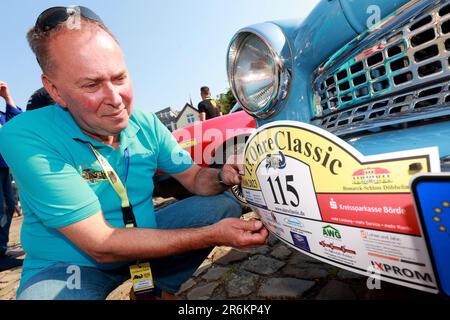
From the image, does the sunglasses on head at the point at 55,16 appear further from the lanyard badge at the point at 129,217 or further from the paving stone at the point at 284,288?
the paving stone at the point at 284,288

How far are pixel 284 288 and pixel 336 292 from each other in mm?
293

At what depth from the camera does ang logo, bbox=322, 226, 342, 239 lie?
821 millimetres

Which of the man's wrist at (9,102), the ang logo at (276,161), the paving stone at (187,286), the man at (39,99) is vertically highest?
the man's wrist at (9,102)

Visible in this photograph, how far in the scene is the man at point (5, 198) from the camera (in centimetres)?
306

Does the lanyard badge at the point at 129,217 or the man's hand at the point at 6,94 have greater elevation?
the man's hand at the point at 6,94

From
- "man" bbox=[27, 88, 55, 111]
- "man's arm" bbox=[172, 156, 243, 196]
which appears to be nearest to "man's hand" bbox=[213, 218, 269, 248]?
"man's arm" bbox=[172, 156, 243, 196]

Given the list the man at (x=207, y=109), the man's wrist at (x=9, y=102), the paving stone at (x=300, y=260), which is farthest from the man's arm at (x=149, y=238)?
the man at (x=207, y=109)

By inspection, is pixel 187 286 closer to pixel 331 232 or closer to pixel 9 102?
pixel 331 232

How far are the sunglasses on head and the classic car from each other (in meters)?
0.68

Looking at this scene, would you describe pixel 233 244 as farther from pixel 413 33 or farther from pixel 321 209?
pixel 413 33

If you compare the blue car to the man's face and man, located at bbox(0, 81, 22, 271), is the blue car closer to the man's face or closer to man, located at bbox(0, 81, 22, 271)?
the man's face

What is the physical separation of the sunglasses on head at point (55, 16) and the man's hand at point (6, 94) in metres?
2.49

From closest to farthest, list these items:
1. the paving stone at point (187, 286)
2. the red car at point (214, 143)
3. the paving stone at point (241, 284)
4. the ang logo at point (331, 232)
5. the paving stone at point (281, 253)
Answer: the ang logo at point (331, 232)
the paving stone at point (241, 284)
the paving stone at point (187, 286)
the paving stone at point (281, 253)
the red car at point (214, 143)

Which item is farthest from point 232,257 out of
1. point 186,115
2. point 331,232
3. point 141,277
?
point 186,115
